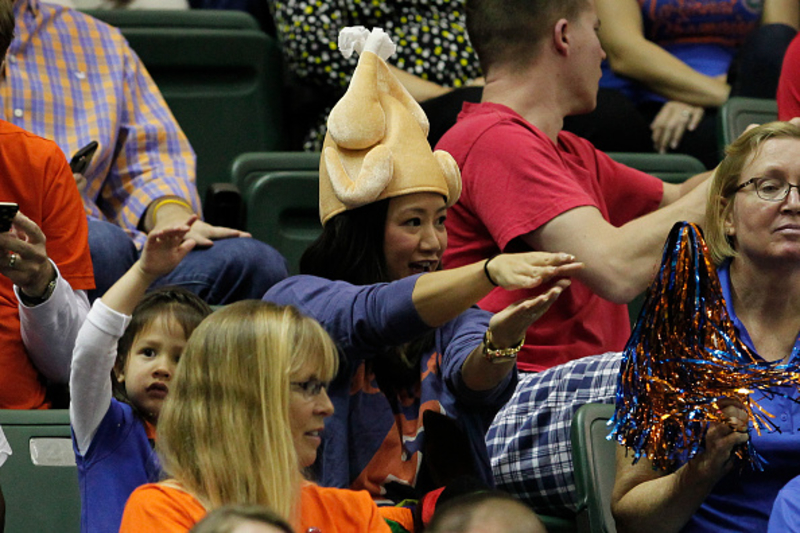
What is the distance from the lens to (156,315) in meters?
1.99

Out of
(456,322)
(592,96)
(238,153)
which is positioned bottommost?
(238,153)

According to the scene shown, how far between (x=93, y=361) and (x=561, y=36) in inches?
49.1

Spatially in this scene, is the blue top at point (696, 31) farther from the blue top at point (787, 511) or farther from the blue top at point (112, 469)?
the blue top at point (112, 469)

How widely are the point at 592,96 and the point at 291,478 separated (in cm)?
131

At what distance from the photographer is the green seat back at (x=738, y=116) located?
3035 millimetres

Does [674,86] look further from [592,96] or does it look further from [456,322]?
[456,322]

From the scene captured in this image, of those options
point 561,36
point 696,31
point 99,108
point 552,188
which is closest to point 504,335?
point 552,188

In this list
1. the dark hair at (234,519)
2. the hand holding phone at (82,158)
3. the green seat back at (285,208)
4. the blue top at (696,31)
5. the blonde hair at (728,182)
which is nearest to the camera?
the dark hair at (234,519)

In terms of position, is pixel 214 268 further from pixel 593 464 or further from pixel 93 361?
pixel 593 464

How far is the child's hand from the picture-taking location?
5.77 ft

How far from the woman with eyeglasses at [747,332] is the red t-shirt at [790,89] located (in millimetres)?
647

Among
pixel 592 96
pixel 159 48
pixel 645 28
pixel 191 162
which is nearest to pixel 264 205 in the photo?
pixel 191 162

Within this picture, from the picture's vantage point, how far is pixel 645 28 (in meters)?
3.52

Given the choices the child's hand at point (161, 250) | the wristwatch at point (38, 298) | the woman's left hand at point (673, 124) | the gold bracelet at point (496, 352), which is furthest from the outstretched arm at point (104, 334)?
the woman's left hand at point (673, 124)
